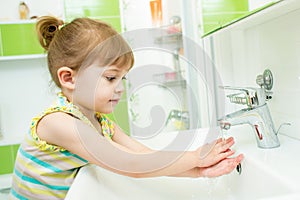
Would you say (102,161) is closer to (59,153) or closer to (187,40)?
(59,153)

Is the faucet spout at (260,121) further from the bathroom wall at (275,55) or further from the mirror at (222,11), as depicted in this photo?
the mirror at (222,11)

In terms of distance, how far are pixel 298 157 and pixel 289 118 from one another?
7.8 inches

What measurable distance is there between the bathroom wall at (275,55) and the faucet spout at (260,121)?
3.7 inches

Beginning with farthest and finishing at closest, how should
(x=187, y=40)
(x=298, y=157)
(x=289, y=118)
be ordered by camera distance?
(x=187, y=40) < (x=289, y=118) < (x=298, y=157)

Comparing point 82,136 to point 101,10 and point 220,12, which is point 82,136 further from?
point 101,10

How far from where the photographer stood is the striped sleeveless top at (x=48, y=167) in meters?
0.71

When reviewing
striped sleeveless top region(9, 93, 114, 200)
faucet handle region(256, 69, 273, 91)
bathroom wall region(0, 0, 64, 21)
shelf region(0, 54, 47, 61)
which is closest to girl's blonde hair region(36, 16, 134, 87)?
striped sleeveless top region(9, 93, 114, 200)

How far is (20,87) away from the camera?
6.49 ft

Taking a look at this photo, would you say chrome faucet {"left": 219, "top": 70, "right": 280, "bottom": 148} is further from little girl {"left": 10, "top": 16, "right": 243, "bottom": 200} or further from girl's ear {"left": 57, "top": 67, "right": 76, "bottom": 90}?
girl's ear {"left": 57, "top": 67, "right": 76, "bottom": 90}

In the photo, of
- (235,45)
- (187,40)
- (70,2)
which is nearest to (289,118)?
(235,45)

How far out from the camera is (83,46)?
2.31 ft

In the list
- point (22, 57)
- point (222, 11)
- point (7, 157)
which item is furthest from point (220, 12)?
point (7, 157)

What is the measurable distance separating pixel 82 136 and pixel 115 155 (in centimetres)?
8

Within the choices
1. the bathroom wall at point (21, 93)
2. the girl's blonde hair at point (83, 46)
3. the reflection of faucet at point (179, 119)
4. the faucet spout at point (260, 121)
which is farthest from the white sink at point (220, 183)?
the bathroom wall at point (21, 93)
